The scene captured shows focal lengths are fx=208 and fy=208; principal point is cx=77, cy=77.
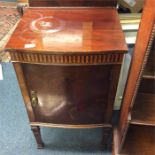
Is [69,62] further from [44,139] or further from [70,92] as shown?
[44,139]

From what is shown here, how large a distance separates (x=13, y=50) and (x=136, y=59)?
0.42 m

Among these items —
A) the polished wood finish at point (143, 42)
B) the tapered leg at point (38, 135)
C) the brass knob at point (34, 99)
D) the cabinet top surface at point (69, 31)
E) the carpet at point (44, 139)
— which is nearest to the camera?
the polished wood finish at point (143, 42)

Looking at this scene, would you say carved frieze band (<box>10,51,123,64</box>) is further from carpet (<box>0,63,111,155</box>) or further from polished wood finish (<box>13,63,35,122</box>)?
carpet (<box>0,63,111,155</box>)

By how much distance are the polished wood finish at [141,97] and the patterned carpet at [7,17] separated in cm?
151

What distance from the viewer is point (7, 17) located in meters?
2.26

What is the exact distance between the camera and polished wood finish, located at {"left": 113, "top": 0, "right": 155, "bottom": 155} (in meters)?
0.63

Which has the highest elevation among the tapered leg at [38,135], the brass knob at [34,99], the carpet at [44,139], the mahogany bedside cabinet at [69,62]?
the mahogany bedside cabinet at [69,62]

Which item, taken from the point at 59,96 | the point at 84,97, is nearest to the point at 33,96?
the point at 59,96

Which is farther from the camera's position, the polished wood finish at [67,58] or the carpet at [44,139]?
the carpet at [44,139]

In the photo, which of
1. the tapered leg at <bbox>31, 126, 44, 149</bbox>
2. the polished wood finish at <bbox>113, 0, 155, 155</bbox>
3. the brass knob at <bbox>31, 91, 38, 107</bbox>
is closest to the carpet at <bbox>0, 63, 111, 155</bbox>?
the tapered leg at <bbox>31, 126, 44, 149</bbox>

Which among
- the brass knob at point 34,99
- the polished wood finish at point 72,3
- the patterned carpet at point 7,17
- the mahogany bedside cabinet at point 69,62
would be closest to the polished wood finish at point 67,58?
the mahogany bedside cabinet at point 69,62

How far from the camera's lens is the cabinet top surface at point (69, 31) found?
2.31 ft

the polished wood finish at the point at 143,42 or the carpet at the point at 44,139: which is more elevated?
the polished wood finish at the point at 143,42

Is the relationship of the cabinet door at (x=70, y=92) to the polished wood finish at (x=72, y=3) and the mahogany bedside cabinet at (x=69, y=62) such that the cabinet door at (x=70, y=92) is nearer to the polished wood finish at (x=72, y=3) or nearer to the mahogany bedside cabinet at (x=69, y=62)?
the mahogany bedside cabinet at (x=69, y=62)
